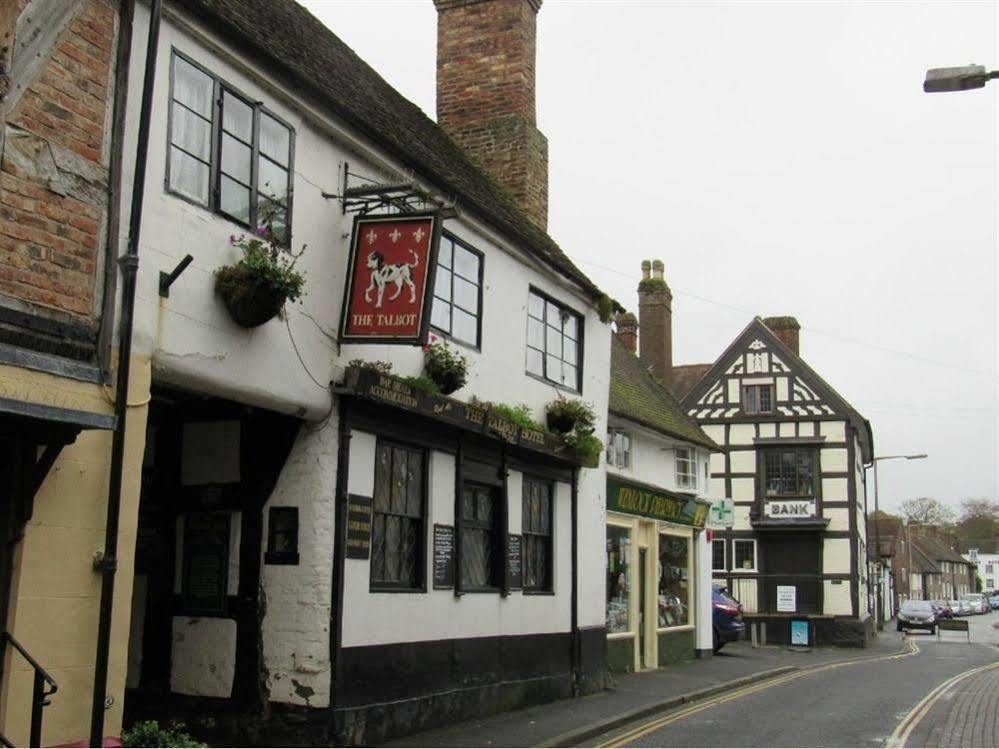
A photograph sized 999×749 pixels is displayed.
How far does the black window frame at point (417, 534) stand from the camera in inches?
452

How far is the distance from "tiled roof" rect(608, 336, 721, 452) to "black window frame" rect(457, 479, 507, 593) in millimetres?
5923

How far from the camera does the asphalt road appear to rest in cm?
1234

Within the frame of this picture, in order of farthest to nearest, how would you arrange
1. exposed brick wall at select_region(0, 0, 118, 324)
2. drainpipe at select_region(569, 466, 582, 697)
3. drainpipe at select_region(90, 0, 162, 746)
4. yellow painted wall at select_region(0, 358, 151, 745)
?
1. drainpipe at select_region(569, 466, 582, 697)
2. drainpipe at select_region(90, 0, 162, 746)
3. exposed brick wall at select_region(0, 0, 118, 324)
4. yellow painted wall at select_region(0, 358, 151, 745)

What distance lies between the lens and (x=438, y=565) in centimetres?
1262

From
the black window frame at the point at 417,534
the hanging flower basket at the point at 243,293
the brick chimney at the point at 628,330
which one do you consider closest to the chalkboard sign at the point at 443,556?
the black window frame at the point at 417,534

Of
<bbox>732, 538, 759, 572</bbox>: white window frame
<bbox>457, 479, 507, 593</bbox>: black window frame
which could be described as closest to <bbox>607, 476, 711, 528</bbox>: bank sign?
<bbox>457, 479, 507, 593</bbox>: black window frame

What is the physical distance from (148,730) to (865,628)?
106 feet

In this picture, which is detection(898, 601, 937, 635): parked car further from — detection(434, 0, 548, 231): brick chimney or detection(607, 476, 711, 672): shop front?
detection(434, 0, 548, 231): brick chimney

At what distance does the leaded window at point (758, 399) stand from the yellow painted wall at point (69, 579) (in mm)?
33071

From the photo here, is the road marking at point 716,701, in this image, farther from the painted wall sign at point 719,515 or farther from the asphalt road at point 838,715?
the painted wall sign at point 719,515

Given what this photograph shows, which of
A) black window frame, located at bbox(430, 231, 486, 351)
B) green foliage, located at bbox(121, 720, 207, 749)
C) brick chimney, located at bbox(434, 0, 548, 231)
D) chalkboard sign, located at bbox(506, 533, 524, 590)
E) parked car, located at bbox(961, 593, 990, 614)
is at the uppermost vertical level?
brick chimney, located at bbox(434, 0, 548, 231)

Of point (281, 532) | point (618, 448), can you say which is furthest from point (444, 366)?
point (618, 448)

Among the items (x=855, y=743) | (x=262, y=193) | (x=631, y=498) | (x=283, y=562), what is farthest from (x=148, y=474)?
(x=631, y=498)

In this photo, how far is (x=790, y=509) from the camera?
3797cm
